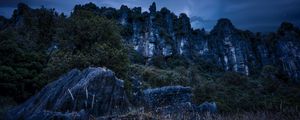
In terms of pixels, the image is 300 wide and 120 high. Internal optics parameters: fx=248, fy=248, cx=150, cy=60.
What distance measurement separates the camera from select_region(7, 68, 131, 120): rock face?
37.3ft

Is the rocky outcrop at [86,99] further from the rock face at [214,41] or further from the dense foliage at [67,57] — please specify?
the rock face at [214,41]

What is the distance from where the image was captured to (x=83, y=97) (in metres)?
11.8

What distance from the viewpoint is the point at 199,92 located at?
137ft

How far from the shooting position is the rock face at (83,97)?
11.4 metres

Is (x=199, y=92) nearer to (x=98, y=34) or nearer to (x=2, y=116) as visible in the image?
(x=98, y=34)

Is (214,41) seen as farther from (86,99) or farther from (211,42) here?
(86,99)

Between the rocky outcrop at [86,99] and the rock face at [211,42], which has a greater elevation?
the rock face at [211,42]

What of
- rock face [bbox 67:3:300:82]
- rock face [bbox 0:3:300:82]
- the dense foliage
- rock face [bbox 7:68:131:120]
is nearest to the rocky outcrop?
rock face [bbox 7:68:131:120]

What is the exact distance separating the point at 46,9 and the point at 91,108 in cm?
4237

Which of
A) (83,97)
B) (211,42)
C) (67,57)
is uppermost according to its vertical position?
(211,42)

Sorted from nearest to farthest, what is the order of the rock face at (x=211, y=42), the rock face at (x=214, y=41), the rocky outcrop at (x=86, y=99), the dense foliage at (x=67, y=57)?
1. the rocky outcrop at (x=86, y=99)
2. the dense foliage at (x=67, y=57)
3. the rock face at (x=211, y=42)
4. the rock face at (x=214, y=41)

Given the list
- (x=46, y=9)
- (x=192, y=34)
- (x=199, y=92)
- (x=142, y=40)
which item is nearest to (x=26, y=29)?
(x=46, y=9)

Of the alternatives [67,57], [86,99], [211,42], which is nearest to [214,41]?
[211,42]

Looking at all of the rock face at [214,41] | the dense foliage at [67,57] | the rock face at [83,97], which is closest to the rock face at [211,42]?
the rock face at [214,41]
